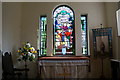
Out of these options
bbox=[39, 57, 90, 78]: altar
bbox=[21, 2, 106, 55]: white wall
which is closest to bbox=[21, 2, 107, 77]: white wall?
bbox=[21, 2, 106, 55]: white wall

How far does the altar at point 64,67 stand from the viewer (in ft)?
17.3

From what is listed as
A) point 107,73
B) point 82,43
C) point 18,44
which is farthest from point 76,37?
point 18,44

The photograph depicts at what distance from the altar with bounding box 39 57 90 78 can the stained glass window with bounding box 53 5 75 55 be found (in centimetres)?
76

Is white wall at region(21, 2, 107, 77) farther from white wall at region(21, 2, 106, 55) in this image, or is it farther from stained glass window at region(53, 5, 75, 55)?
stained glass window at region(53, 5, 75, 55)

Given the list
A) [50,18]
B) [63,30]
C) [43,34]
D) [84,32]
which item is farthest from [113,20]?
[43,34]

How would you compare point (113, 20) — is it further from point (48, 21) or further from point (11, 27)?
point (11, 27)

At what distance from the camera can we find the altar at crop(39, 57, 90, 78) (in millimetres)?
5273

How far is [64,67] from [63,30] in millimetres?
1661

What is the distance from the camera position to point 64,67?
5.32m

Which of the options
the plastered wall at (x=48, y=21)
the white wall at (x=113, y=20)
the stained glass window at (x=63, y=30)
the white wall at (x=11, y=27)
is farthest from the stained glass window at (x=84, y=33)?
the white wall at (x=11, y=27)

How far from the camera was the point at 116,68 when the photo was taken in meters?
4.68

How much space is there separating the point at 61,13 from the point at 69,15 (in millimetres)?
345

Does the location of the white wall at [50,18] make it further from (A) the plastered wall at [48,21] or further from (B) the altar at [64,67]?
(B) the altar at [64,67]

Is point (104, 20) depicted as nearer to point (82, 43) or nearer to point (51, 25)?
point (82, 43)
